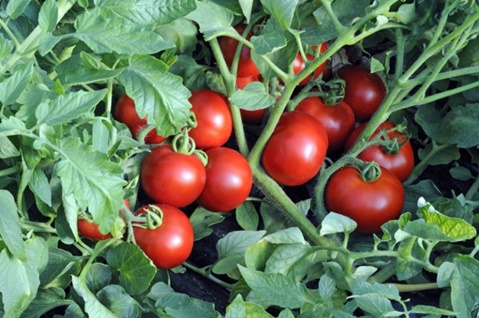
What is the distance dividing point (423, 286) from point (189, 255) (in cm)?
31

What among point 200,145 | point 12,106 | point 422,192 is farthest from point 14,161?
point 422,192

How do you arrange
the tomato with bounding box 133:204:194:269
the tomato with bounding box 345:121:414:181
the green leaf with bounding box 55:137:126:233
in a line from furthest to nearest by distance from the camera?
the tomato with bounding box 345:121:414:181 < the tomato with bounding box 133:204:194:269 < the green leaf with bounding box 55:137:126:233

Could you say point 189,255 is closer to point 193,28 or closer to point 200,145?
point 200,145

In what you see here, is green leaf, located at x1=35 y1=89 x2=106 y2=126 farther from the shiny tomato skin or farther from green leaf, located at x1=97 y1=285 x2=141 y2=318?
the shiny tomato skin

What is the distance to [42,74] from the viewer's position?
30.9 inches

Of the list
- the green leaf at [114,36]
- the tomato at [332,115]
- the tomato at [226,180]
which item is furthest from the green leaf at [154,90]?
the tomato at [332,115]

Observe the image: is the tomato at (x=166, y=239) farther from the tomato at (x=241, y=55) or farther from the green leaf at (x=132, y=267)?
the tomato at (x=241, y=55)

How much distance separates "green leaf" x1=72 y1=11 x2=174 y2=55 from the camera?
712mm

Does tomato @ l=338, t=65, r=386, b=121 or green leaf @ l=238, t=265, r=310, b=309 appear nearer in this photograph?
green leaf @ l=238, t=265, r=310, b=309

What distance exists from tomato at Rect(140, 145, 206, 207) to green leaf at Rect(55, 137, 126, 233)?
228 mm

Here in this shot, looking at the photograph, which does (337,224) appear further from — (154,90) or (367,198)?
(154,90)

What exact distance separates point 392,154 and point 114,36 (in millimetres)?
445

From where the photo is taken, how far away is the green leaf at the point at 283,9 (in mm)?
797

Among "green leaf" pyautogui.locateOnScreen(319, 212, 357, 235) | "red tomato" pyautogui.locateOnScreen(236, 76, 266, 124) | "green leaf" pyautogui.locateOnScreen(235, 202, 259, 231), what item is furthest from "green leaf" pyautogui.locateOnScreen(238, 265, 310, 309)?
"red tomato" pyautogui.locateOnScreen(236, 76, 266, 124)
